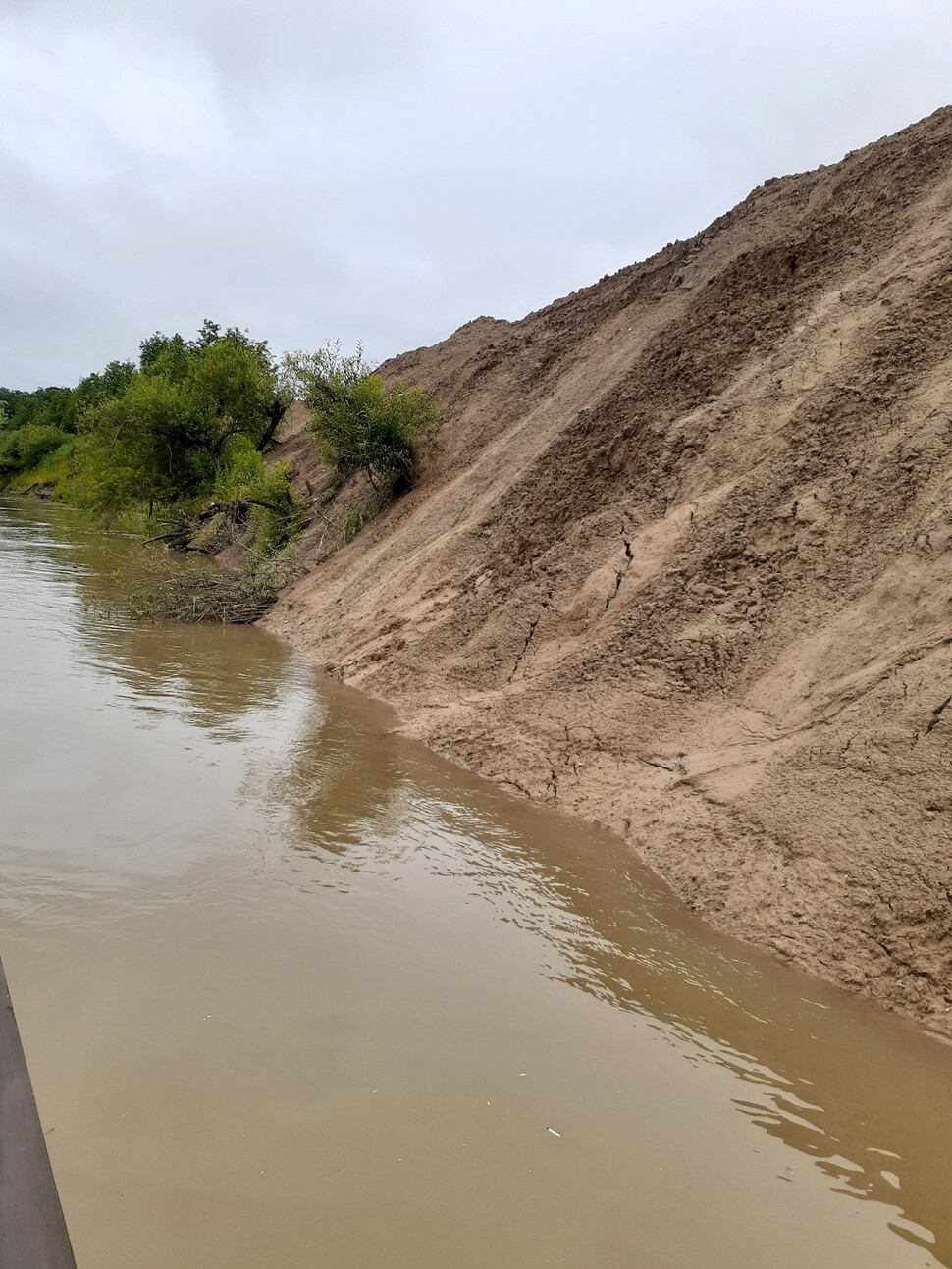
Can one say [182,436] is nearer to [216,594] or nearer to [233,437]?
[233,437]

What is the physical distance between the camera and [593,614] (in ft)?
25.1

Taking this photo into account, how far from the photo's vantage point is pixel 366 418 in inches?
597

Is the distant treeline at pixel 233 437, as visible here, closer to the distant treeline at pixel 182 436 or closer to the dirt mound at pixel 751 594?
the distant treeline at pixel 182 436

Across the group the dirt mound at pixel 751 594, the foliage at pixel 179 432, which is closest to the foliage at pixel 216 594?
the dirt mound at pixel 751 594

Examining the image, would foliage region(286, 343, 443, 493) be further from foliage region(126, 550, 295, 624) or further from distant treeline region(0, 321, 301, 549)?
distant treeline region(0, 321, 301, 549)

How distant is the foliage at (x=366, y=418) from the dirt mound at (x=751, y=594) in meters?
2.79

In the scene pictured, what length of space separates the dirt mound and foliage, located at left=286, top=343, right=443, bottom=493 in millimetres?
2786

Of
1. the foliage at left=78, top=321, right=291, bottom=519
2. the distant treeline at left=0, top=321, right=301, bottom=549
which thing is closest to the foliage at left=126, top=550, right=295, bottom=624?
the distant treeline at left=0, top=321, right=301, bottom=549

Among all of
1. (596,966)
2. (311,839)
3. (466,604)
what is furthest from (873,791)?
(466,604)

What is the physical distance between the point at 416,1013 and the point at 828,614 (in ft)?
14.0

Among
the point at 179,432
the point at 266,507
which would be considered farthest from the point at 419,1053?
the point at 179,432

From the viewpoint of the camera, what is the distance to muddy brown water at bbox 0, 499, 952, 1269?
8.05 ft

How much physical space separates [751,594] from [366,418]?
32.8 ft

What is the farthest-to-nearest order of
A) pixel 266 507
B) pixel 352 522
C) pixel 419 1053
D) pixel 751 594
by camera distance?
pixel 266 507 → pixel 352 522 → pixel 751 594 → pixel 419 1053
